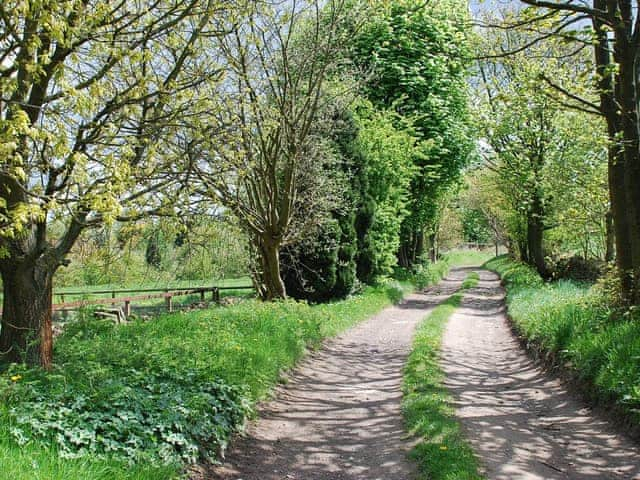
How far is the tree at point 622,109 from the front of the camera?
7641 millimetres

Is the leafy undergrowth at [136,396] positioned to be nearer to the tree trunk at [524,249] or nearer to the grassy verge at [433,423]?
the grassy verge at [433,423]

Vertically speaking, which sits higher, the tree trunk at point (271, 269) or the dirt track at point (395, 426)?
the tree trunk at point (271, 269)

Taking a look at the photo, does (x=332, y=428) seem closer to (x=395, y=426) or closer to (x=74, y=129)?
(x=395, y=426)

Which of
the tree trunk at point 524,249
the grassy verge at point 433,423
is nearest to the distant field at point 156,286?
the grassy verge at point 433,423

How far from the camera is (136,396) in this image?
525cm

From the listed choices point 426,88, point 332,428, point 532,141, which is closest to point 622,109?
point 332,428

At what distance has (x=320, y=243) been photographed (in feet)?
52.0

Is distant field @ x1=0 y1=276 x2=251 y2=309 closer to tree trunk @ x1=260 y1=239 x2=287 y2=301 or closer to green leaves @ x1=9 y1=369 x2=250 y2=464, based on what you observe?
tree trunk @ x1=260 y1=239 x2=287 y2=301

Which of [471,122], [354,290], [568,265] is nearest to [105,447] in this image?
[354,290]

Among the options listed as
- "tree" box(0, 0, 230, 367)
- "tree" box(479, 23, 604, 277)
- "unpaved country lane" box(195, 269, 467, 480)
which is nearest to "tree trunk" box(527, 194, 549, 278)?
"tree" box(479, 23, 604, 277)

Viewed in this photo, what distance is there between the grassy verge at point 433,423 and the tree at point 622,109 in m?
3.44

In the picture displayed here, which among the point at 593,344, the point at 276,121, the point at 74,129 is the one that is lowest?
the point at 593,344

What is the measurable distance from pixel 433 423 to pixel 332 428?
1253 mm

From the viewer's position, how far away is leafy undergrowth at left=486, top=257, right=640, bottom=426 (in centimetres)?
640
